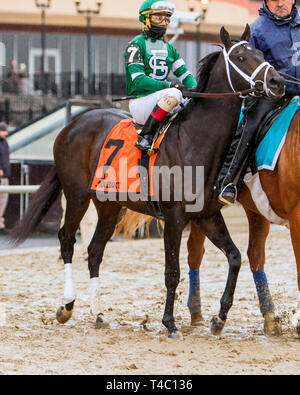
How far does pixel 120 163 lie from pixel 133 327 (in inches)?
56.6

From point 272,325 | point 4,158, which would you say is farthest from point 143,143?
point 4,158

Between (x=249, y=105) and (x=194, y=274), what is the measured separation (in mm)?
1631

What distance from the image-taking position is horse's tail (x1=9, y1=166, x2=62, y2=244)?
7484mm

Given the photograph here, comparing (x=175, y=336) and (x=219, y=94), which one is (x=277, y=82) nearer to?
(x=219, y=94)

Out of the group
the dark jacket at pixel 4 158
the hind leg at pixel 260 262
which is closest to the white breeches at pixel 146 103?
the hind leg at pixel 260 262

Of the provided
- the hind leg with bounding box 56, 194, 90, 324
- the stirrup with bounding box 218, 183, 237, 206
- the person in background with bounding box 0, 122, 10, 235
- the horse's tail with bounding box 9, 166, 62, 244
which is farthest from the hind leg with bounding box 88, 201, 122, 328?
the person in background with bounding box 0, 122, 10, 235

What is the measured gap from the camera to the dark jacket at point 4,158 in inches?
537

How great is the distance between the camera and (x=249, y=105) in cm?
624

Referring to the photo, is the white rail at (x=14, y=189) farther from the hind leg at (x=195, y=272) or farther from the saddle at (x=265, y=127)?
the saddle at (x=265, y=127)

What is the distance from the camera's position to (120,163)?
6.61 m

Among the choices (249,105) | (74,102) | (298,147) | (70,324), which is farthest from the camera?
(74,102)

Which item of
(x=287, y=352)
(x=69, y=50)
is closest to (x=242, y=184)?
(x=287, y=352)

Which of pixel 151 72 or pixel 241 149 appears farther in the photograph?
pixel 151 72

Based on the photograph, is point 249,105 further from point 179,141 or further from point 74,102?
point 74,102
